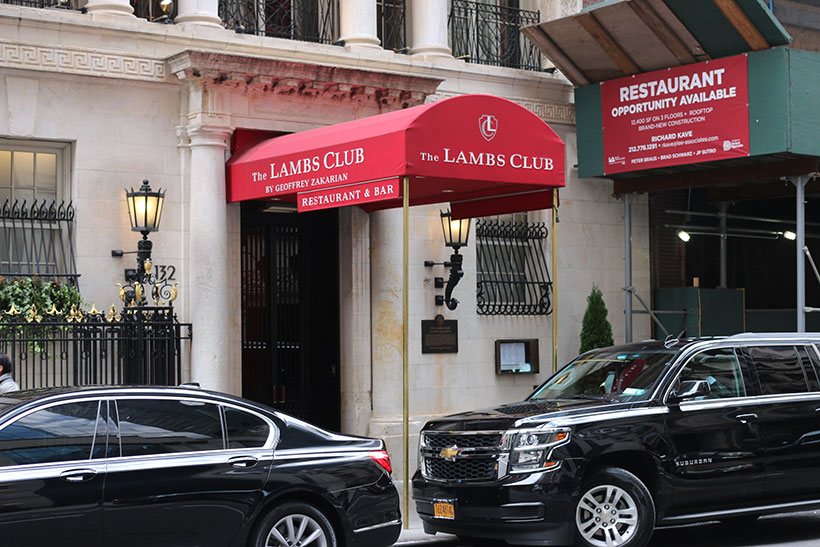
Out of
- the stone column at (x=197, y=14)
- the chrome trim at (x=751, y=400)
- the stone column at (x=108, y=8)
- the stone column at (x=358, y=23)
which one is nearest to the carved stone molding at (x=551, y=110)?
the stone column at (x=358, y=23)

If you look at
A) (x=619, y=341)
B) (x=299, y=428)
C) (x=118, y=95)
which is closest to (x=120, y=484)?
(x=299, y=428)

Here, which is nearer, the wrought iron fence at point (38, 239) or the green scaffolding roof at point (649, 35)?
the wrought iron fence at point (38, 239)

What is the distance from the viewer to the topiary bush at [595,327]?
18359 millimetres

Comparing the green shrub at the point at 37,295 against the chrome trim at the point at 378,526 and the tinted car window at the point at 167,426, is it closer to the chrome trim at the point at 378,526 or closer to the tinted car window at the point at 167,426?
the tinted car window at the point at 167,426

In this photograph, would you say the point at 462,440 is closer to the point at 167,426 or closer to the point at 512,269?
the point at 167,426

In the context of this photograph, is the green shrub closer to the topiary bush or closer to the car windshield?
the car windshield

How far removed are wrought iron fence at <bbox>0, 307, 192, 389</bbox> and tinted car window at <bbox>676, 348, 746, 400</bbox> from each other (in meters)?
5.93

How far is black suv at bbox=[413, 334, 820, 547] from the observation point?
34.7ft

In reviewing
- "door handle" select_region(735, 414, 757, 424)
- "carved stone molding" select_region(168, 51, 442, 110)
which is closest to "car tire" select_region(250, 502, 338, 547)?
"door handle" select_region(735, 414, 757, 424)

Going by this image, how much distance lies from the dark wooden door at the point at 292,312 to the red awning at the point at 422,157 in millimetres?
2027

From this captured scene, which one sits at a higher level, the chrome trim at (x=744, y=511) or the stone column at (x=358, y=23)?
the stone column at (x=358, y=23)

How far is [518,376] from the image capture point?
18062mm

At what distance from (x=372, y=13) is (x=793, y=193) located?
748 cm

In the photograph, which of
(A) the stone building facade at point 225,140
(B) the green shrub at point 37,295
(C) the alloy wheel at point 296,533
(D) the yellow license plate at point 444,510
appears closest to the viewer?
(C) the alloy wheel at point 296,533
